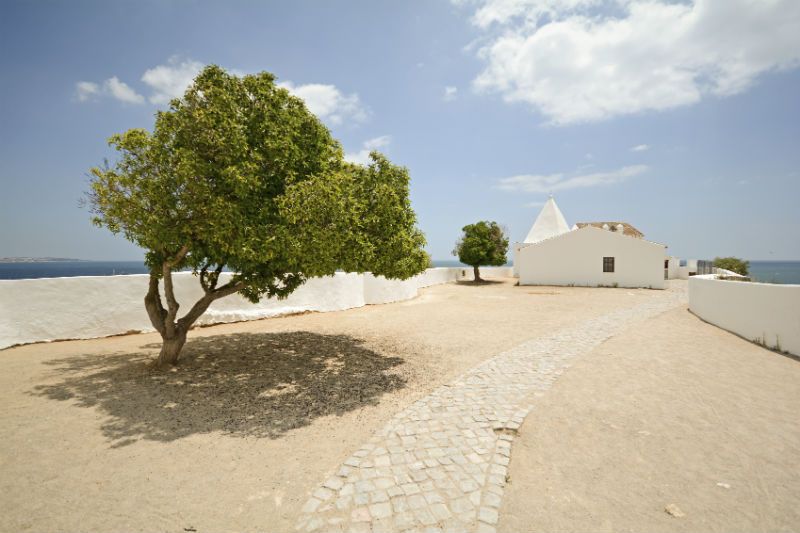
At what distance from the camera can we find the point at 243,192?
250 inches

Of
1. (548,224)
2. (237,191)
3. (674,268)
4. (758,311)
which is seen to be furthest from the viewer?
(548,224)

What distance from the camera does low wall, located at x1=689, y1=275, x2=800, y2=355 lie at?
896 cm

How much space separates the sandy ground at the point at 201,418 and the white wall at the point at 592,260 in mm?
20853

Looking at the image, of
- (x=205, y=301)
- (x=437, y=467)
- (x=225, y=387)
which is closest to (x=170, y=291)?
(x=205, y=301)

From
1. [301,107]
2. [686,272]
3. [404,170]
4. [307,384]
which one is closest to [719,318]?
[404,170]

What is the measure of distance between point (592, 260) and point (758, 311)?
2060cm

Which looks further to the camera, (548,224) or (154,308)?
(548,224)

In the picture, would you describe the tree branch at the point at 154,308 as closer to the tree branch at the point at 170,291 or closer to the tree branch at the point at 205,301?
the tree branch at the point at 170,291

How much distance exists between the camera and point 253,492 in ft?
13.1

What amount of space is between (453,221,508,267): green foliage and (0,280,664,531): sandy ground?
68.7 feet

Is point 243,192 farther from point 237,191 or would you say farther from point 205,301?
point 205,301

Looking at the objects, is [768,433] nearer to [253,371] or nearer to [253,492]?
[253,492]

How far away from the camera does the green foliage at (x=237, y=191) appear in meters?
6.43

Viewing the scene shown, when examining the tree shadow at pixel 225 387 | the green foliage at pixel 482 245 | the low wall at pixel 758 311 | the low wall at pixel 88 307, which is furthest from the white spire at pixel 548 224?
the tree shadow at pixel 225 387
